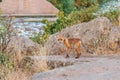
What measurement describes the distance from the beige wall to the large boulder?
1402 centimetres

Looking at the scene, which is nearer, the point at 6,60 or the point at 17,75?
the point at 17,75

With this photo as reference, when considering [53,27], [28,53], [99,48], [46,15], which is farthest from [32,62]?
[46,15]

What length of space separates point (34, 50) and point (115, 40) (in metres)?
1.65

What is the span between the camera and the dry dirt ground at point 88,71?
22.9 feet

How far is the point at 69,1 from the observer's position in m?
26.7

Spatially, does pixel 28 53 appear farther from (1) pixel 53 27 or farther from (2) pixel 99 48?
(1) pixel 53 27

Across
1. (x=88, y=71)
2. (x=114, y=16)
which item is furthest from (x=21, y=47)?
(x=114, y=16)

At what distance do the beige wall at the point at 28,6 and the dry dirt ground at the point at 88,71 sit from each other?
16.4 meters

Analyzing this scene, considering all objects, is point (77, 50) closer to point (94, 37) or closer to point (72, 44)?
point (72, 44)

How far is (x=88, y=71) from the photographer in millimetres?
7406

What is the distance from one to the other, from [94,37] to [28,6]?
635 inches

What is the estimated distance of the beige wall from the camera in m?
24.8

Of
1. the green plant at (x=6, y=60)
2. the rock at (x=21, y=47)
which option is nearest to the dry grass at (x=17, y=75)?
the green plant at (x=6, y=60)

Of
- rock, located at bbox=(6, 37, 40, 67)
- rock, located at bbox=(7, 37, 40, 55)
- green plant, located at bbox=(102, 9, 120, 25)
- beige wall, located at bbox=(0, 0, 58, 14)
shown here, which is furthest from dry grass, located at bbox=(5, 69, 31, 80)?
beige wall, located at bbox=(0, 0, 58, 14)
